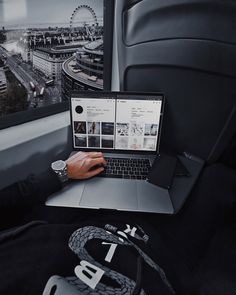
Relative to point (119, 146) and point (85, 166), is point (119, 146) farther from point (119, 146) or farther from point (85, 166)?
point (85, 166)

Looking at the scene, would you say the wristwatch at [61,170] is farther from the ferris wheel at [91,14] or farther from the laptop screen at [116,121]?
the ferris wheel at [91,14]

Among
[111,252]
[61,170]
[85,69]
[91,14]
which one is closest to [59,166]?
[61,170]

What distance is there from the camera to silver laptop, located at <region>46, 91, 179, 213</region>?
712 millimetres

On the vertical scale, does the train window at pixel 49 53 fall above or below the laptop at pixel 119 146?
above

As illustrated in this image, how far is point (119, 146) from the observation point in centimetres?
97

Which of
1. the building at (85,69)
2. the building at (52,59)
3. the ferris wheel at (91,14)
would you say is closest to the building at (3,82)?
the building at (52,59)

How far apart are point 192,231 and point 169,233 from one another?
9 cm

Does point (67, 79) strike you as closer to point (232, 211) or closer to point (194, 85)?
point (194, 85)

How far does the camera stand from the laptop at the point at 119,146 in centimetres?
71

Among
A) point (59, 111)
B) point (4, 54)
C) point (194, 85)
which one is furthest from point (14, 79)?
point (194, 85)

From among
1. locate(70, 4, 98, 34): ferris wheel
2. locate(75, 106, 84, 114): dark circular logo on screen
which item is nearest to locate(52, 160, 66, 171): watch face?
locate(75, 106, 84, 114): dark circular logo on screen

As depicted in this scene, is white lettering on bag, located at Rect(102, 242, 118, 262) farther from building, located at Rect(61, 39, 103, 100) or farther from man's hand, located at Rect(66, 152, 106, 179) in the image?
building, located at Rect(61, 39, 103, 100)

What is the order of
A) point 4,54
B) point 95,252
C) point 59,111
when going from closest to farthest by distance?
1. point 95,252
2. point 4,54
3. point 59,111

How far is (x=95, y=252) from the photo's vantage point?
1.60 ft
